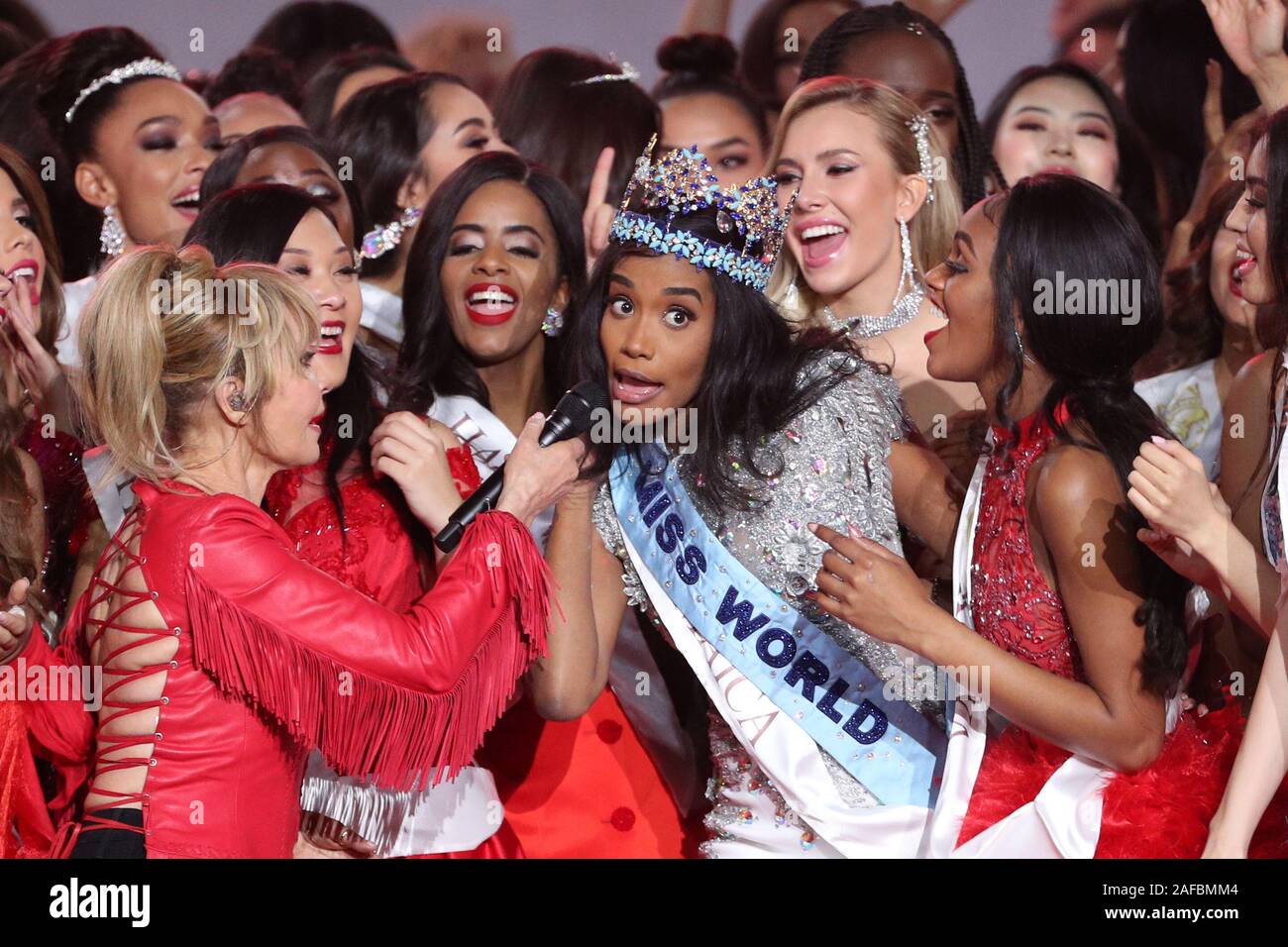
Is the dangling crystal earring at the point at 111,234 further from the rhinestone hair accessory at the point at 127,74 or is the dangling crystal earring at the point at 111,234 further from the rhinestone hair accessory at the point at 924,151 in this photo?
the rhinestone hair accessory at the point at 924,151

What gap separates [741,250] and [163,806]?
129 centimetres

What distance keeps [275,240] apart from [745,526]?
3.26 feet

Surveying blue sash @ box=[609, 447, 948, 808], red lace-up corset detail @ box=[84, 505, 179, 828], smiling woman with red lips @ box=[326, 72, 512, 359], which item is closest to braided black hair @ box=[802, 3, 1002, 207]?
smiling woman with red lips @ box=[326, 72, 512, 359]

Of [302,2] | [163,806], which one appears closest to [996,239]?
[163,806]

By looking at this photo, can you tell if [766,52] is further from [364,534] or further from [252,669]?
[252,669]

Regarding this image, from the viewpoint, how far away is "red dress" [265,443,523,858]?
2.77m

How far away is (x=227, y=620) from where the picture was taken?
87.3 inches

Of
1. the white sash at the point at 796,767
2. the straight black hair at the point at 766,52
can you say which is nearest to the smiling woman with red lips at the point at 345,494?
the white sash at the point at 796,767

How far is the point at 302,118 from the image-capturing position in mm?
4605

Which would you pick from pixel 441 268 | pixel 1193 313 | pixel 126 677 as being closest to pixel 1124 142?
pixel 1193 313

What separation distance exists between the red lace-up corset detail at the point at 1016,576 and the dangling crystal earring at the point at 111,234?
230cm

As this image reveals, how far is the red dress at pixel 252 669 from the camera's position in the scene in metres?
2.22

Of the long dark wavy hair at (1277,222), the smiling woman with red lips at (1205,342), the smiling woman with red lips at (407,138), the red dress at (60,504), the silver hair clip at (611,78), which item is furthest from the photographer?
the silver hair clip at (611,78)

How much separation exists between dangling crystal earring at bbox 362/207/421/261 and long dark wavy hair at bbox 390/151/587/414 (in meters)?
0.39
